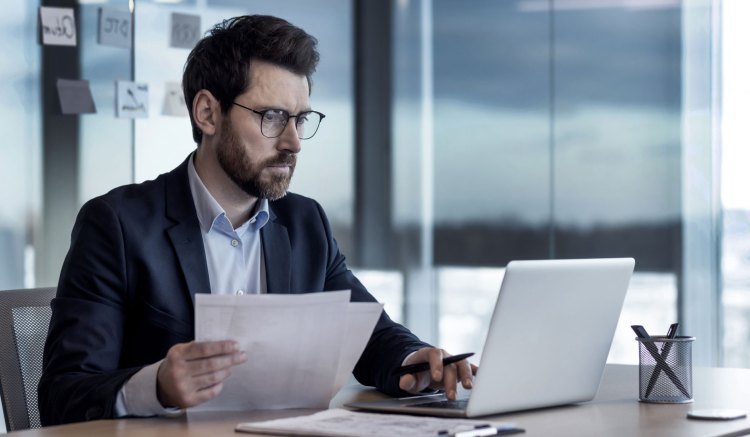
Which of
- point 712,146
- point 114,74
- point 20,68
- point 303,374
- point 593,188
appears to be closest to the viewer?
point 303,374

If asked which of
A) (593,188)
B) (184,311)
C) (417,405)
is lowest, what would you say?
(417,405)

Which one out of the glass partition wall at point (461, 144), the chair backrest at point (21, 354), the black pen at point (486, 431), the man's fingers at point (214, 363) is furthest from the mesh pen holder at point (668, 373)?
the glass partition wall at point (461, 144)

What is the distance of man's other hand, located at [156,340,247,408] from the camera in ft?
4.69

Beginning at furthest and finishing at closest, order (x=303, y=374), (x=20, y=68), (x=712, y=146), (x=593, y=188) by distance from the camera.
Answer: (x=593, y=188), (x=712, y=146), (x=20, y=68), (x=303, y=374)

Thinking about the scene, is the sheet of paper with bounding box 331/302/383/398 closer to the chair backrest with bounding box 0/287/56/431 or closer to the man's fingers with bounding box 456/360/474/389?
the man's fingers with bounding box 456/360/474/389

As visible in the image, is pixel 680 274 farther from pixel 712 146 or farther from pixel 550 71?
pixel 550 71

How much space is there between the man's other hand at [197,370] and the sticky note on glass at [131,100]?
6.72 feet

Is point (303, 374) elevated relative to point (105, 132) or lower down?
lower down

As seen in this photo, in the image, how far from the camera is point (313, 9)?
13.8 feet

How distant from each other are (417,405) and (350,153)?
282cm

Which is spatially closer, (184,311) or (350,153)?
(184,311)

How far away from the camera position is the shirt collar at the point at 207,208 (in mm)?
1956

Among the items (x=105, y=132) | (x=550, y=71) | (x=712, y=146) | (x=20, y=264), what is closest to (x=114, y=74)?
(x=105, y=132)

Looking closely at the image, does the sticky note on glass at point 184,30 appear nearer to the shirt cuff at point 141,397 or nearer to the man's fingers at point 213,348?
the shirt cuff at point 141,397
